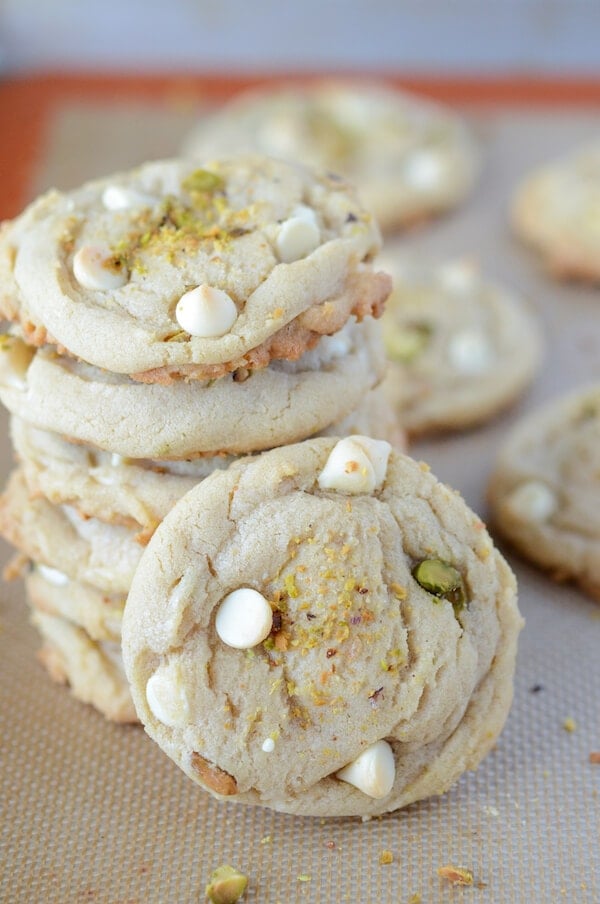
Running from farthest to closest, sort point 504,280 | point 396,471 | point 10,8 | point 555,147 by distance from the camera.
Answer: point 10,8, point 555,147, point 504,280, point 396,471

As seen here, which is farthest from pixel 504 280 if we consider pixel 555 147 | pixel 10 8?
pixel 10 8

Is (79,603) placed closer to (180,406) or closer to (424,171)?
(180,406)

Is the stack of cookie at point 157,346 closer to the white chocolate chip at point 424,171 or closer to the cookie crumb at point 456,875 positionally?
the cookie crumb at point 456,875

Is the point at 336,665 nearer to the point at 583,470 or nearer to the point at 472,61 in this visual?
the point at 583,470

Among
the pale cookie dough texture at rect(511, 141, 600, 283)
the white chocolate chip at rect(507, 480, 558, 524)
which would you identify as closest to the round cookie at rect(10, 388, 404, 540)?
the white chocolate chip at rect(507, 480, 558, 524)

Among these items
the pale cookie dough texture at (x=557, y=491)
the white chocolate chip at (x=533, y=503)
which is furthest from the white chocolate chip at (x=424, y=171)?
the white chocolate chip at (x=533, y=503)

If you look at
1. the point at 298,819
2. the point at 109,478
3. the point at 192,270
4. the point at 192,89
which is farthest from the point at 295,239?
the point at 192,89

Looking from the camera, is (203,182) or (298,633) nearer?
(298,633)
